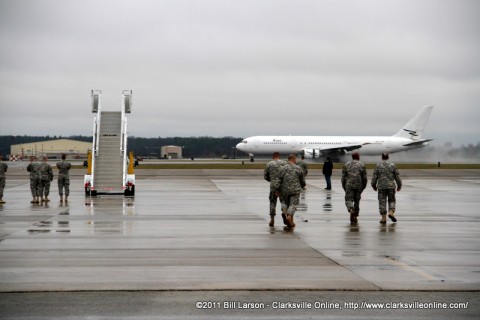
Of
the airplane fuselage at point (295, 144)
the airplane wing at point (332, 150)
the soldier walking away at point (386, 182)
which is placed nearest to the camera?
the soldier walking away at point (386, 182)

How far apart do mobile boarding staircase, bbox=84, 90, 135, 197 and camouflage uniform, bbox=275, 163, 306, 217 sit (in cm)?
1131

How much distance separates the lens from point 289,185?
15.8m

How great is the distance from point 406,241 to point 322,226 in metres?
2.98

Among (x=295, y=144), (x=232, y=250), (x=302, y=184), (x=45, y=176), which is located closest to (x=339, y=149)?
(x=295, y=144)

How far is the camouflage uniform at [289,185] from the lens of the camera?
51.7ft

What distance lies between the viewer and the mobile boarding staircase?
86.7ft

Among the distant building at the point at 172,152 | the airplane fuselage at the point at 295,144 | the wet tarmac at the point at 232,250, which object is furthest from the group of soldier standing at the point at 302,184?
the distant building at the point at 172,152

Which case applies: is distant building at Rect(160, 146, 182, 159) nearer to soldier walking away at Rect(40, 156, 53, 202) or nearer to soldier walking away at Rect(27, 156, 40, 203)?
soldier walking away at Rect(40, 156, 53, 202)

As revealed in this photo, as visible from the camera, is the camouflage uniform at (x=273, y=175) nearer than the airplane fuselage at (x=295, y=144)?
Yes

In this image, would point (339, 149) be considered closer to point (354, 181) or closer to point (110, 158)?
point (110, 158)

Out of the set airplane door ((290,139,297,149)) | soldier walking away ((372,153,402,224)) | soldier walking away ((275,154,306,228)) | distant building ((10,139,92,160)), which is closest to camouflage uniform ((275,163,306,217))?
soldier walking away ((275,154,306,228))

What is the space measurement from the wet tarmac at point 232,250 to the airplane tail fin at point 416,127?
6066 centimetres

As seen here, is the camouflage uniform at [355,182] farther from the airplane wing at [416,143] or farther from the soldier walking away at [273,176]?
the airplane wing at [416,143]

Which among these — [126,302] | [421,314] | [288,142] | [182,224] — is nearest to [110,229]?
[182,224]
